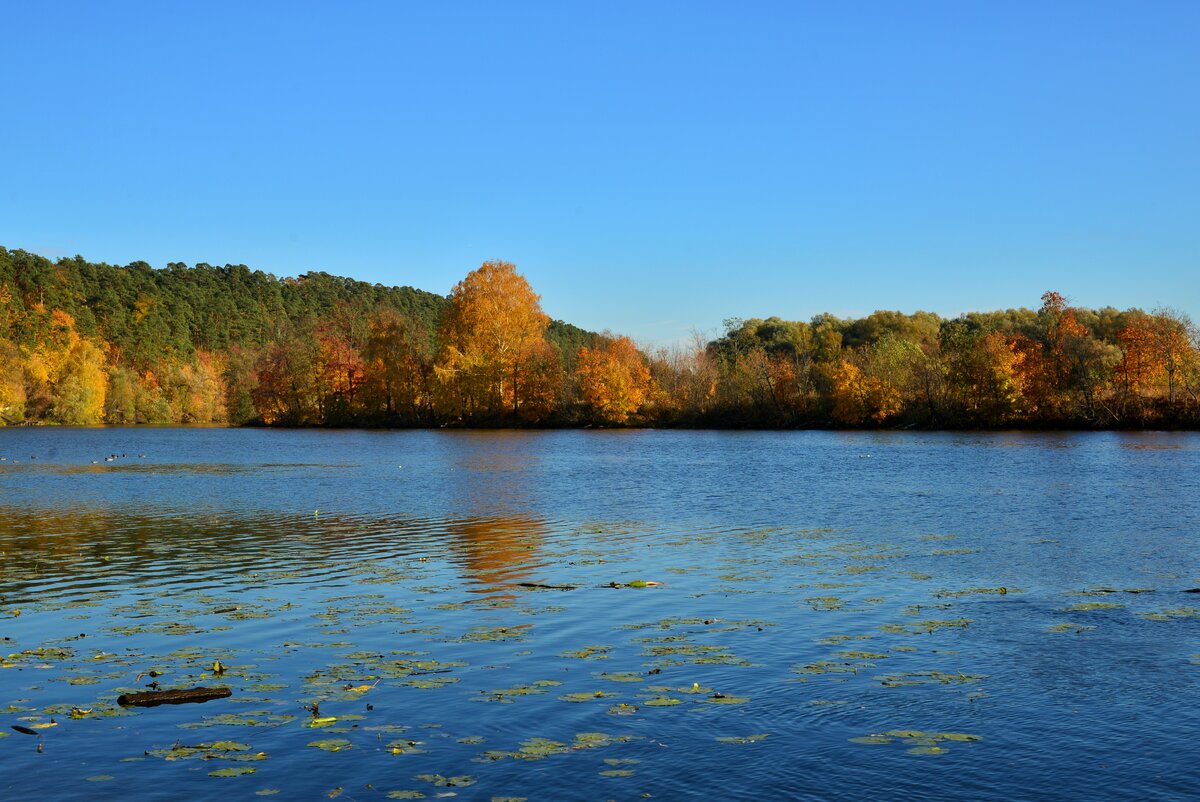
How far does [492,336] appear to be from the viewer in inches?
4523

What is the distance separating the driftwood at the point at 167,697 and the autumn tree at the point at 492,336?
101 m

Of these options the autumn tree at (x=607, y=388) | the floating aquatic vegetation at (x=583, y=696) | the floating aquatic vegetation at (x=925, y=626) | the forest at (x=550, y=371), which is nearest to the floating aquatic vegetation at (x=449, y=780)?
the floating aquatic vegetation at (x=583, y=696)

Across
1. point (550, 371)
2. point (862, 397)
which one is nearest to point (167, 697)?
point (862, 397)

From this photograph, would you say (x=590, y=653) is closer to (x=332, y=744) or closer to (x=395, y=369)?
(x=332, y=744)

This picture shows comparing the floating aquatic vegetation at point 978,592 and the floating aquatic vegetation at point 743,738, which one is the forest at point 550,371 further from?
the floating aquatic vegetation at point 743,738

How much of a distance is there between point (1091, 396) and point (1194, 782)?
9574 cm

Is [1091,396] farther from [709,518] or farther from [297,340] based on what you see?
[297,340]

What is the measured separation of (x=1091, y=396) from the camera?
96.0m

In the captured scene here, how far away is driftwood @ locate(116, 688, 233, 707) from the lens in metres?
11.6

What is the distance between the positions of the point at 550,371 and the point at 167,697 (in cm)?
10631

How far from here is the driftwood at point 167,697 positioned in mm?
11555

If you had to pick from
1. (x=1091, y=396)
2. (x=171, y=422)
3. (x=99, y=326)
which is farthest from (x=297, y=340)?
(x=1091, y=396)

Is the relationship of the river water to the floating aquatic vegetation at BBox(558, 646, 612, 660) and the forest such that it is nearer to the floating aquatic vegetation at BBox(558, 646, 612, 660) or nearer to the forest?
the floating aquatic vegetation at BBox(558, 646, 612, 660)

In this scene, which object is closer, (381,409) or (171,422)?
(381,409)
